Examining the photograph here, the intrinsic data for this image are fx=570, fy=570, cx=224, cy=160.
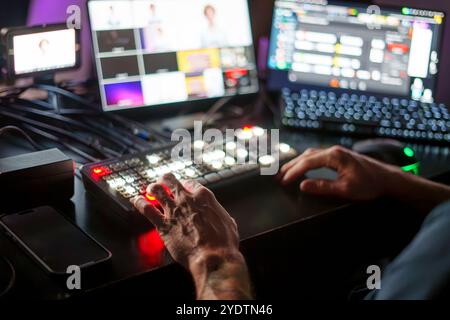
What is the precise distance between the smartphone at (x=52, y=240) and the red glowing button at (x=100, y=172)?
0.37 ft

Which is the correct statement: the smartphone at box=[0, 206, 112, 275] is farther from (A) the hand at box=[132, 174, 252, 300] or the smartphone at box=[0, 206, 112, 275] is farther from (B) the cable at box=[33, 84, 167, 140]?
(B) the cable at box=[33, 84, 167, 140]

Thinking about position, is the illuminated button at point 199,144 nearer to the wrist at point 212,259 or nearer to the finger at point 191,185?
the finger at point 191,185

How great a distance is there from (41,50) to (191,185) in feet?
1.71

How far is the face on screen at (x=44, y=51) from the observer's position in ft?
3.91

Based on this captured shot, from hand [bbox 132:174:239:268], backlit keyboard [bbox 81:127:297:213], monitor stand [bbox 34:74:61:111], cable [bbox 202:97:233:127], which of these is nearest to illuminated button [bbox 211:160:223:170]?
backlit keyboard [bbox 81:127:297:213]

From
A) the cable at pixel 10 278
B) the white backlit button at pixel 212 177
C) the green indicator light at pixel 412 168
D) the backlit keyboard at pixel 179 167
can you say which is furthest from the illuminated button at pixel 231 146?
the cable at pixel 10 278

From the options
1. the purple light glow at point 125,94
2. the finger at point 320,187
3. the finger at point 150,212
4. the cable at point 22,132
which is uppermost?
the purple light glow at point 125,94

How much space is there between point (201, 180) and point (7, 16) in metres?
0.73

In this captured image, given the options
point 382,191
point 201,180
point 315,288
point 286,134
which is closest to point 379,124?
point 286,134

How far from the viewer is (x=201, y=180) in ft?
3.23

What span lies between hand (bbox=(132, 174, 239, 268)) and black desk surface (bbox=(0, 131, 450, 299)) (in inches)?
0.9

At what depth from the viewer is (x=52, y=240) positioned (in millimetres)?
793

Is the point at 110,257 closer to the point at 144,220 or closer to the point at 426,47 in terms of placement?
the point at 144,220

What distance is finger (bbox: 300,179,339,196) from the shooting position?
3.35ft
